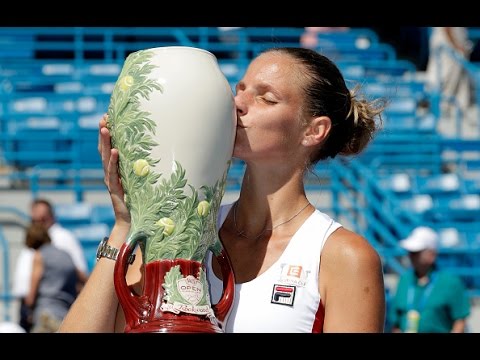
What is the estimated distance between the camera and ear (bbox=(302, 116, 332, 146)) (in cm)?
204

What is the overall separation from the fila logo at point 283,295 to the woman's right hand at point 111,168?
33 cm

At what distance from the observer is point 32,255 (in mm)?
5945

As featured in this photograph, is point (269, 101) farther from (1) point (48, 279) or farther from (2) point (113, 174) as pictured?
(1) point (48, 279)

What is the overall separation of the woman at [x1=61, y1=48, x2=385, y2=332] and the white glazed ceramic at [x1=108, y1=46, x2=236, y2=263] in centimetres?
8

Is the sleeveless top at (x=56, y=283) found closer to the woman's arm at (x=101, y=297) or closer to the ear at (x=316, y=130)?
the woman's arm at (x=101, y=297)

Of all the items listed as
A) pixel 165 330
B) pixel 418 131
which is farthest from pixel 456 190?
pixel 165 330

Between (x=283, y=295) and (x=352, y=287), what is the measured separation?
5.5 inches

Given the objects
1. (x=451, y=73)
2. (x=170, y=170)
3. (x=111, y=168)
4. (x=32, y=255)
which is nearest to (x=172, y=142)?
(x=170, y=170)

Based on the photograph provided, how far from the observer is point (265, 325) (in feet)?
6.23

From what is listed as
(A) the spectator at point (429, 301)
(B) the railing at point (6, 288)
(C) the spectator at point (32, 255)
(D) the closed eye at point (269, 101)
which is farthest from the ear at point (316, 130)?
(B) the railing at point (6, 288)

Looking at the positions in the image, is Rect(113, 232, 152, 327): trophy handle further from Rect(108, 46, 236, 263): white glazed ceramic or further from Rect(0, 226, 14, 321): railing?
Rect(0, 226, 14, 321): railing

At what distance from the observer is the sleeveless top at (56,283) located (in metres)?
5.61

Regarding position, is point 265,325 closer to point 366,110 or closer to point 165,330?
point 165,330
